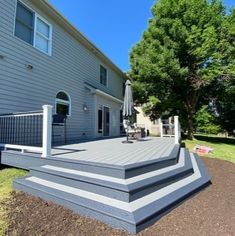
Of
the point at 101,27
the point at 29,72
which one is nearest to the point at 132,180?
the point at 29,72

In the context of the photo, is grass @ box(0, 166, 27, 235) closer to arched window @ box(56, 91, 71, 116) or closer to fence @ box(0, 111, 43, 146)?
fence @ box(0, 111, 43, 146)

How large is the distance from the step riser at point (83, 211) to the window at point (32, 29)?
19.5ft

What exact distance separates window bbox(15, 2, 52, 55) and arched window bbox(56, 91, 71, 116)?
193cm

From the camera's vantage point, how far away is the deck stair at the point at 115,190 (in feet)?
10.6

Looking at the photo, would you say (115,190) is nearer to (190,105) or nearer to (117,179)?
(117,179)

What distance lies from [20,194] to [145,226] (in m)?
2.52

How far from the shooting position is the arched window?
1015 cm

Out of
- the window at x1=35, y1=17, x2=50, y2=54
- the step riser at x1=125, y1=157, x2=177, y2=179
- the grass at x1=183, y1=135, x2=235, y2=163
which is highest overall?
the window at x1=35, y1=17, x2=50, y2=54

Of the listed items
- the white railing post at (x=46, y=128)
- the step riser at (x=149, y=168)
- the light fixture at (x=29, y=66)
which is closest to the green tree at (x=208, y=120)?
the light fixture at (x=29, y=66)

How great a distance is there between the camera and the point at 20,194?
4.30m

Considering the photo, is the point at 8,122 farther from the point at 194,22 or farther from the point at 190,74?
the point at 194,22

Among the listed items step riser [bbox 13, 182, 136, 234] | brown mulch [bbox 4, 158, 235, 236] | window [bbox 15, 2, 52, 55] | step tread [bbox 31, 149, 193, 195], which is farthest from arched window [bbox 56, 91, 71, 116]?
brown mulch [bbox 4, 158, 235, 236]

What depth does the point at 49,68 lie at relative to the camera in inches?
374

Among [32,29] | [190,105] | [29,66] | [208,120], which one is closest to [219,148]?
[190,105]
